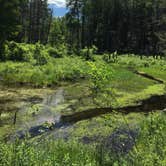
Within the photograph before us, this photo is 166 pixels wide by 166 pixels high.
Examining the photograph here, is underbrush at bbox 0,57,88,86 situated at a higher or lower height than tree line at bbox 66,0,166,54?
lower

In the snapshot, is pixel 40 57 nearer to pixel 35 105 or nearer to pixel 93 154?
pixel 35 105

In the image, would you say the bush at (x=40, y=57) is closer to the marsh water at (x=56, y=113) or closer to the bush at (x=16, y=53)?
the bush at (x=16, y=53)

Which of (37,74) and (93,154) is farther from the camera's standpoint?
(37,74)

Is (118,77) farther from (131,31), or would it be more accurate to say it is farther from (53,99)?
(131,31)

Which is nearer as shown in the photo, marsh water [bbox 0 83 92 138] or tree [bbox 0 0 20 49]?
marsh water [bbox 0 83 92 138]

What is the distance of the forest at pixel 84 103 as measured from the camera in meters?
10.2

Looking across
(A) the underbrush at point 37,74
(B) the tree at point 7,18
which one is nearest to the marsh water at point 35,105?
(A) the underbrush at point 37,74

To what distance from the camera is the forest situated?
400 inches

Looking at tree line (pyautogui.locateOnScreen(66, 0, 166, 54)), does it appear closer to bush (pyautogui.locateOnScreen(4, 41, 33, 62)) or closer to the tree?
the tree

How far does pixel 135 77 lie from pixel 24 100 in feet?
42.2

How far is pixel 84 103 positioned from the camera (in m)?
24.2

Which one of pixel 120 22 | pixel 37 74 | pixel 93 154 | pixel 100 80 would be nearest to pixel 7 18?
pixel 37 74

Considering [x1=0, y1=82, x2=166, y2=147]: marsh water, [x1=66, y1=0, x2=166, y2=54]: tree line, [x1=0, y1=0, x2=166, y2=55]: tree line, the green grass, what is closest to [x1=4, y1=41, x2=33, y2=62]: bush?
the green grass

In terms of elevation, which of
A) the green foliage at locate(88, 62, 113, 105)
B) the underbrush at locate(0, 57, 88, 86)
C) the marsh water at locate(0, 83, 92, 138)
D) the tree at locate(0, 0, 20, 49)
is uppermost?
the tree at locate(0, 0, 20, 49)
